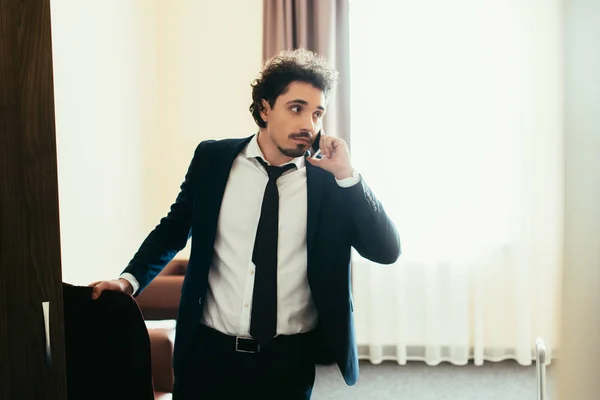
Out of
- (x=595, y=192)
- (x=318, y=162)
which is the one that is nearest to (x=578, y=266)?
(x=595, y=192)

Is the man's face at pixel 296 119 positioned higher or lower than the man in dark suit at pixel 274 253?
higher

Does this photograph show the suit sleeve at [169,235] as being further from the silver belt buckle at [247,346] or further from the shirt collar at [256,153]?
the silver belt buckle at [247,346]

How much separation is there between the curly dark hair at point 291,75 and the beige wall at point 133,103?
47.5 inches

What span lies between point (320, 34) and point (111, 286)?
2596 mm

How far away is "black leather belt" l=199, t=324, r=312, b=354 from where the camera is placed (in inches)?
60.7

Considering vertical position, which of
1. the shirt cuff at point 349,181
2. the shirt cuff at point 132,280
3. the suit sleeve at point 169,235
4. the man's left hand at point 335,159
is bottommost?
the shirt cuff at point 132,280

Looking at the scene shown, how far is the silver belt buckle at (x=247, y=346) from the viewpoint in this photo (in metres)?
1.54

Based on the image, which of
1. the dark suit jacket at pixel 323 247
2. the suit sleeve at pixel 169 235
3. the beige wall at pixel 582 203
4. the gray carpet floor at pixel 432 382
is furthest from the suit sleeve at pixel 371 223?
the gray carpet floor at pixel 432 382

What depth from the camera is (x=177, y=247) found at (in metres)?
1.75

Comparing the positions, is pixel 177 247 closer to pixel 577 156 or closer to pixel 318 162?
pixel 318 162

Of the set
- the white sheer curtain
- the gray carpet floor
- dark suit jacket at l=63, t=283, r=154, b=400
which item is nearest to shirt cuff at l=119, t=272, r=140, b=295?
dark suit jacket at l=63, t=283, r=154, b=400

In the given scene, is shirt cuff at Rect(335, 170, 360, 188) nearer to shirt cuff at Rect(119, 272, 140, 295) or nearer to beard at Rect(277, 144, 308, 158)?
beard at Rect(277, 144, 308, 158)

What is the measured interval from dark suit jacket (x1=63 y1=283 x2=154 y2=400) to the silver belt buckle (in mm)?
284

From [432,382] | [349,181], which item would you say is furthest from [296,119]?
[432,382]
